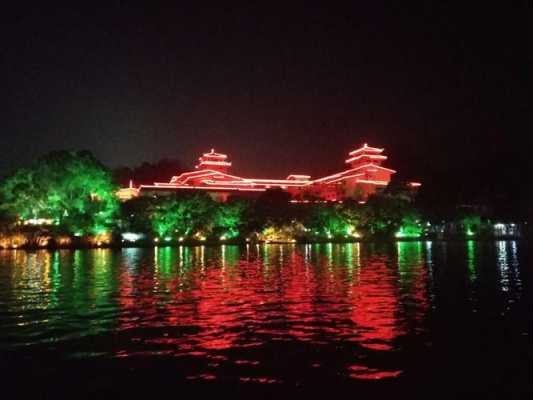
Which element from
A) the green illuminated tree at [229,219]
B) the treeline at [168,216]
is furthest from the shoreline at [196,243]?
the green illuminated tree at [229,219]

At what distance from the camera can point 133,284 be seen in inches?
831

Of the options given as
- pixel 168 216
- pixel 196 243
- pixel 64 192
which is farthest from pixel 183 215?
pixel 64 192

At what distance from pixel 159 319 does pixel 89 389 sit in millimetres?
5397

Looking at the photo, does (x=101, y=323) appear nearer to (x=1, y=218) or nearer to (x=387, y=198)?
(x=1, y=218)

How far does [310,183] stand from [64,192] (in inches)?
2076

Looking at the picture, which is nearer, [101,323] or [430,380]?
[430,380]

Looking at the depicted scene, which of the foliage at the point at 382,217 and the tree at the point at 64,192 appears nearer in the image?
the tree at the point at 64,192

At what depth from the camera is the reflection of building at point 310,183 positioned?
86.3 meters

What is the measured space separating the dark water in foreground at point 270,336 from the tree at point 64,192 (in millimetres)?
33236

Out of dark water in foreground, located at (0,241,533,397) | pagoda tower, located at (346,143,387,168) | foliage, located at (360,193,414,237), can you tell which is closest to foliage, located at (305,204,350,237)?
foliage, located at (360,193,414,237)

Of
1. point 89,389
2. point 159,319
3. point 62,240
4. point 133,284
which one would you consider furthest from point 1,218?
point 89,389

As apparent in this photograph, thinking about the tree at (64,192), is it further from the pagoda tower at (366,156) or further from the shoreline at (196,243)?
the pagoda tower at (366,156)

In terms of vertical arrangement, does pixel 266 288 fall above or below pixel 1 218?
below

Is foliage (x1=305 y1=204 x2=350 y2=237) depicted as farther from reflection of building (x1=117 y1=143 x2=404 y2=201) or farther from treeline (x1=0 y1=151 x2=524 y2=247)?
reflection of building (x1=117 y1=143 x2=404 y2=201)
